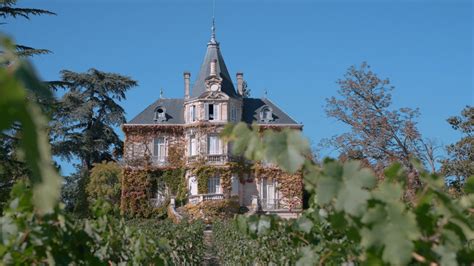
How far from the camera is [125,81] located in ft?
144

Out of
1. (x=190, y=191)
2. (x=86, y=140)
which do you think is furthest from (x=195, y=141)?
(x=86, y=140)

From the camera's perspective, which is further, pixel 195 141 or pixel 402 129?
pixel 195 141

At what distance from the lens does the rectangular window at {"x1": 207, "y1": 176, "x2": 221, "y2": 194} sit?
36.1 meters

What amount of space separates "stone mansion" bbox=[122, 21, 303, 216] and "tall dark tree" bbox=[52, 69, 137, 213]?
15.8 feet

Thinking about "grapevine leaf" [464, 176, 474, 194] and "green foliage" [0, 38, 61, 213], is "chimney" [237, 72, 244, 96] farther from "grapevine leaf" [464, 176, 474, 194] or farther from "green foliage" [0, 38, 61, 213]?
"green foliage" [0, 38, 61, 213]

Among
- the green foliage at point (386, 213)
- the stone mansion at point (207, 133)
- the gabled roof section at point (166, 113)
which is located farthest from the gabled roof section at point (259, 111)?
the green foliage at point (386, 213)

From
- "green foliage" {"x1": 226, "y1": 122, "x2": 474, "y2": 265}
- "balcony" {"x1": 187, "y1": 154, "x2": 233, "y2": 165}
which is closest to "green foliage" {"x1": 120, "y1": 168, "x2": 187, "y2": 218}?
"balcony" {"x1": 187, "y1": 154, "x2": 233, "y2": 165}

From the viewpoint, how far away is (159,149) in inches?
1476

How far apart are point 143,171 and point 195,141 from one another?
3.09m

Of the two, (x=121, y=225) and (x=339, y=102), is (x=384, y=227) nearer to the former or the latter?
(x=121, y=225)

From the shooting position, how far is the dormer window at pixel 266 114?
38344 millimetres

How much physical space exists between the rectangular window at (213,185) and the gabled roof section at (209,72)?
14.7 ft

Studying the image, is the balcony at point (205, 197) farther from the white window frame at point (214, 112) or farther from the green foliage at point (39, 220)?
the green foliage at point (39, 220)

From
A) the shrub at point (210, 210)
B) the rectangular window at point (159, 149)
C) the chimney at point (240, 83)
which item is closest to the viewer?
the shrub at point (210, 210)
